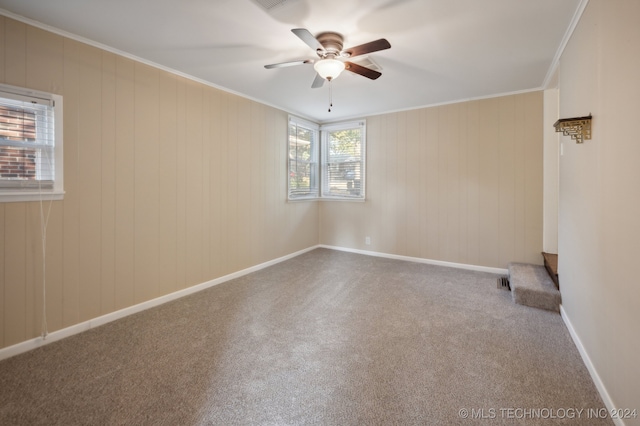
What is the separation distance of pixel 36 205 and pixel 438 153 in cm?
473

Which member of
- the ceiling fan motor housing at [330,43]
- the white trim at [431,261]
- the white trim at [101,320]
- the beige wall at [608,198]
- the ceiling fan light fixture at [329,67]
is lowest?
the white trim at [101,320]

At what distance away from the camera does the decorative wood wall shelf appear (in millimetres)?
1917

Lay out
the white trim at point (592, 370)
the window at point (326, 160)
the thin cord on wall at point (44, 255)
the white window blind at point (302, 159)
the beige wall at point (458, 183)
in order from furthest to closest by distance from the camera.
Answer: the window at point (326, 160)
the white window blind at point (302, 159)
the beige wall at point (458, 183)
the thin cord on wall at point (44, 255)
the white trim at point (592, 370)

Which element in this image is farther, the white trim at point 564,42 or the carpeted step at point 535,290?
the carpeted step at point 535,290

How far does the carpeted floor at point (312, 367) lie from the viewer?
157cm

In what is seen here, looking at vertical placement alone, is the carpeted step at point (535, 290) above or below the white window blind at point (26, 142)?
below

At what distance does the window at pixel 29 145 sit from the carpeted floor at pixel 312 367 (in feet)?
4.17

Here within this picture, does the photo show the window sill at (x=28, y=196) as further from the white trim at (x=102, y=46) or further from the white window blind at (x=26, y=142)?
the white trim at (x=102, y=46)

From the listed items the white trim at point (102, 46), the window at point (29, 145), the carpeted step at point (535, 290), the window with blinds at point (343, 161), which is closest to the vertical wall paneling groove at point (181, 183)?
the white trim at point (102, 46)

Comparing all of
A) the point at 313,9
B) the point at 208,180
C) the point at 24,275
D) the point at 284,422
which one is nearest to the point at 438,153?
the point at 313,9

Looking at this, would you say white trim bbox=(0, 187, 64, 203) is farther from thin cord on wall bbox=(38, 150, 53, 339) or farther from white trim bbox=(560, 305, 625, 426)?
white trim bbox=(560, 305, 625, 426)

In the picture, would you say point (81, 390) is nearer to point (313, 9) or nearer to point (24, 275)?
point (24, 275)

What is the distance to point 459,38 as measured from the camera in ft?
8.03

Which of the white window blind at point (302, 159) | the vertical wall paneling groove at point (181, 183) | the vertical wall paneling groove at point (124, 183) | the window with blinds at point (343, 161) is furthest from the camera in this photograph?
the window with blinds at point (343, 161)
